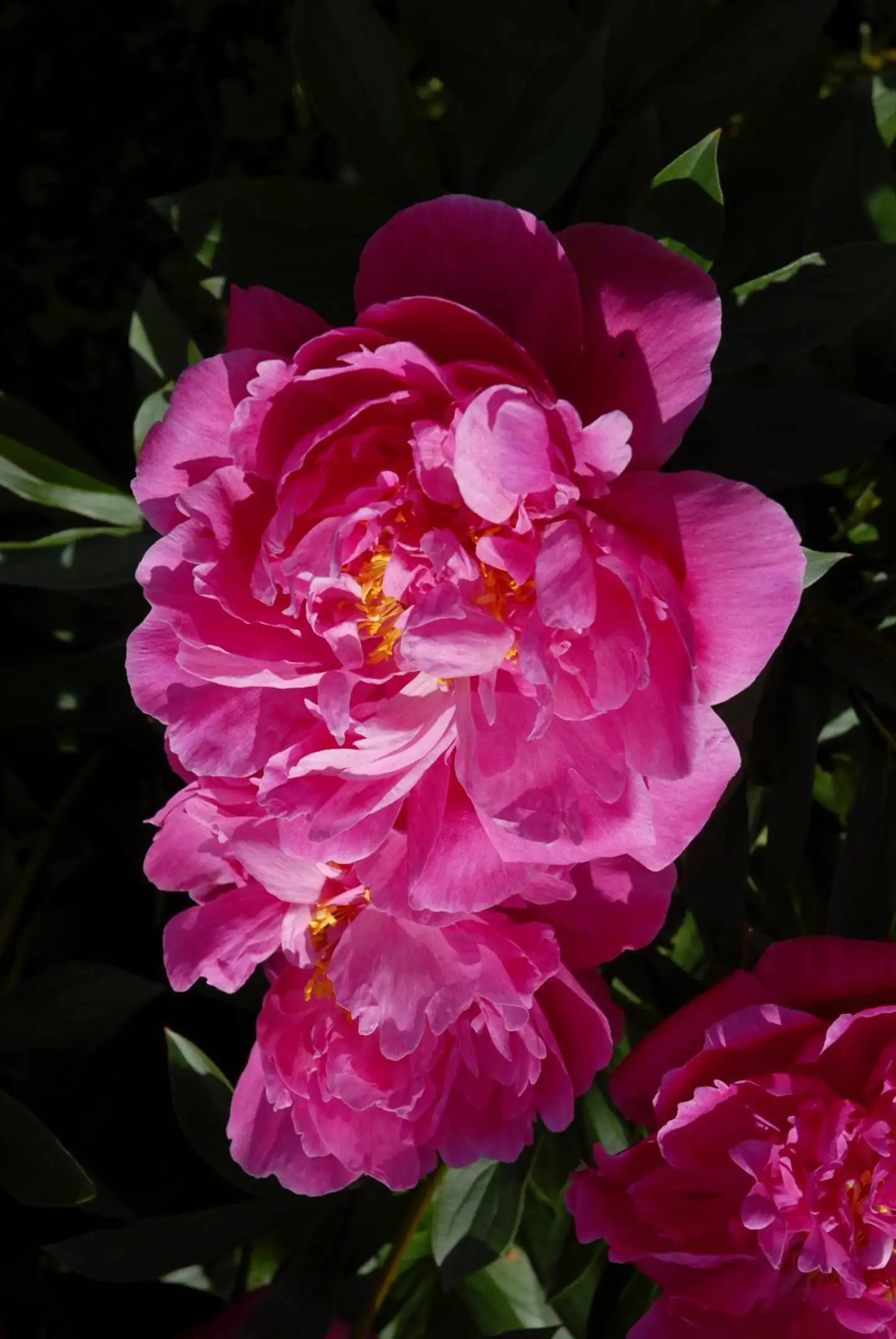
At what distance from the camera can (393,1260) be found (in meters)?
0.83

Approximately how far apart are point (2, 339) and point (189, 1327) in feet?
3.66

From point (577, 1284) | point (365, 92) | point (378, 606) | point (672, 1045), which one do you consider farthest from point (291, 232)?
point (577, 1284)

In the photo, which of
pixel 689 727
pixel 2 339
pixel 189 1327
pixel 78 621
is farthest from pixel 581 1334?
pixel 2 339

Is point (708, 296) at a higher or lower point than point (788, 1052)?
higher

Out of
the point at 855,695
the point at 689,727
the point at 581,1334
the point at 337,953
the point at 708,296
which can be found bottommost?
the point at 581,1334

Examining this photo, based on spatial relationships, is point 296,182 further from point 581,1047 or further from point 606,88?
point 581,1047

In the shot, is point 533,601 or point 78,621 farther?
point 78,621

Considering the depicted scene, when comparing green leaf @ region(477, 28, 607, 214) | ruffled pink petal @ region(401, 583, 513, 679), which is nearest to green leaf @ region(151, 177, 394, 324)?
green leaf @ region(477, 28, 607, 214)

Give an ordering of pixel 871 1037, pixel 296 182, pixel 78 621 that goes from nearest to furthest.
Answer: pixel 871 1037 → pixel 296 182 → pixel 78 621

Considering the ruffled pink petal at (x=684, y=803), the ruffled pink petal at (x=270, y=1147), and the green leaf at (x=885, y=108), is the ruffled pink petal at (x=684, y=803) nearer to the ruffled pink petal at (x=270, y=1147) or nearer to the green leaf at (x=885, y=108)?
the ruffled pink petal at (x=270, y=1147)

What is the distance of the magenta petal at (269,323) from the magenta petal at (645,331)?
0.44 feet

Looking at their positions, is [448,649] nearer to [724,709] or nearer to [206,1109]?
[724,709]

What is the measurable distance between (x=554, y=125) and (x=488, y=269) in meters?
0.25

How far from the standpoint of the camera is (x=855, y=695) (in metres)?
0.88
